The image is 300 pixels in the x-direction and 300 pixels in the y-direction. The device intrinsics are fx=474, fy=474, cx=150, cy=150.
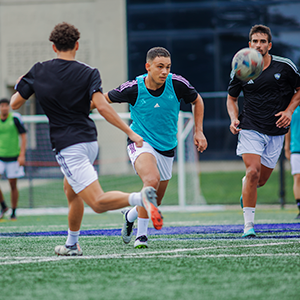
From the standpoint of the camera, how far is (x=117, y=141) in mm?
16859

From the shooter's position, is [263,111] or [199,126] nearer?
[199,126]

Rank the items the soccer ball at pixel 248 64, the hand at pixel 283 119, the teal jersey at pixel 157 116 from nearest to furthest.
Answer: the teal jersey at pixel 157 116
the soccer ball at pixel 248 64
the hand at pixel 283 119

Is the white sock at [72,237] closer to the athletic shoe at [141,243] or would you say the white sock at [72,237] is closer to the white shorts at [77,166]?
the white shorts at [77,166]

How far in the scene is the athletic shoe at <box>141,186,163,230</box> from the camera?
338cm

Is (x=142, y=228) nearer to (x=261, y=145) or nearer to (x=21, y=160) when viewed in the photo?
(x=261, y=145)

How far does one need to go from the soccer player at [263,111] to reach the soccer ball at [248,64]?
15.4 inches

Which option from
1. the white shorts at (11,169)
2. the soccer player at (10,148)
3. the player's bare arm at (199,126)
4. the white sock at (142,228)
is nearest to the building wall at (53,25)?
the soccer player at (10,148)

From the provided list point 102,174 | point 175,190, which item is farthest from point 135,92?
point 102,174

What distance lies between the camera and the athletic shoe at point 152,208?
338 cm

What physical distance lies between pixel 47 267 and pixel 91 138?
3.47ft

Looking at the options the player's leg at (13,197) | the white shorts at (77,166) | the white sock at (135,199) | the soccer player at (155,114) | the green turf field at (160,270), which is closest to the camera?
the green turf field at (160,270)

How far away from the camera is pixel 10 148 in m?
8.85

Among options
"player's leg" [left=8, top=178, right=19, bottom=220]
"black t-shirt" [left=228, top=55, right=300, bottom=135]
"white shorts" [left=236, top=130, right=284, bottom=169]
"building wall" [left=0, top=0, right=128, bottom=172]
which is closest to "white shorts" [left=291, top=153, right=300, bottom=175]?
"white shorts" [left=236, top=130, right=284, bottom=169]

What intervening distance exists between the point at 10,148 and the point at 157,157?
489 centimetres
